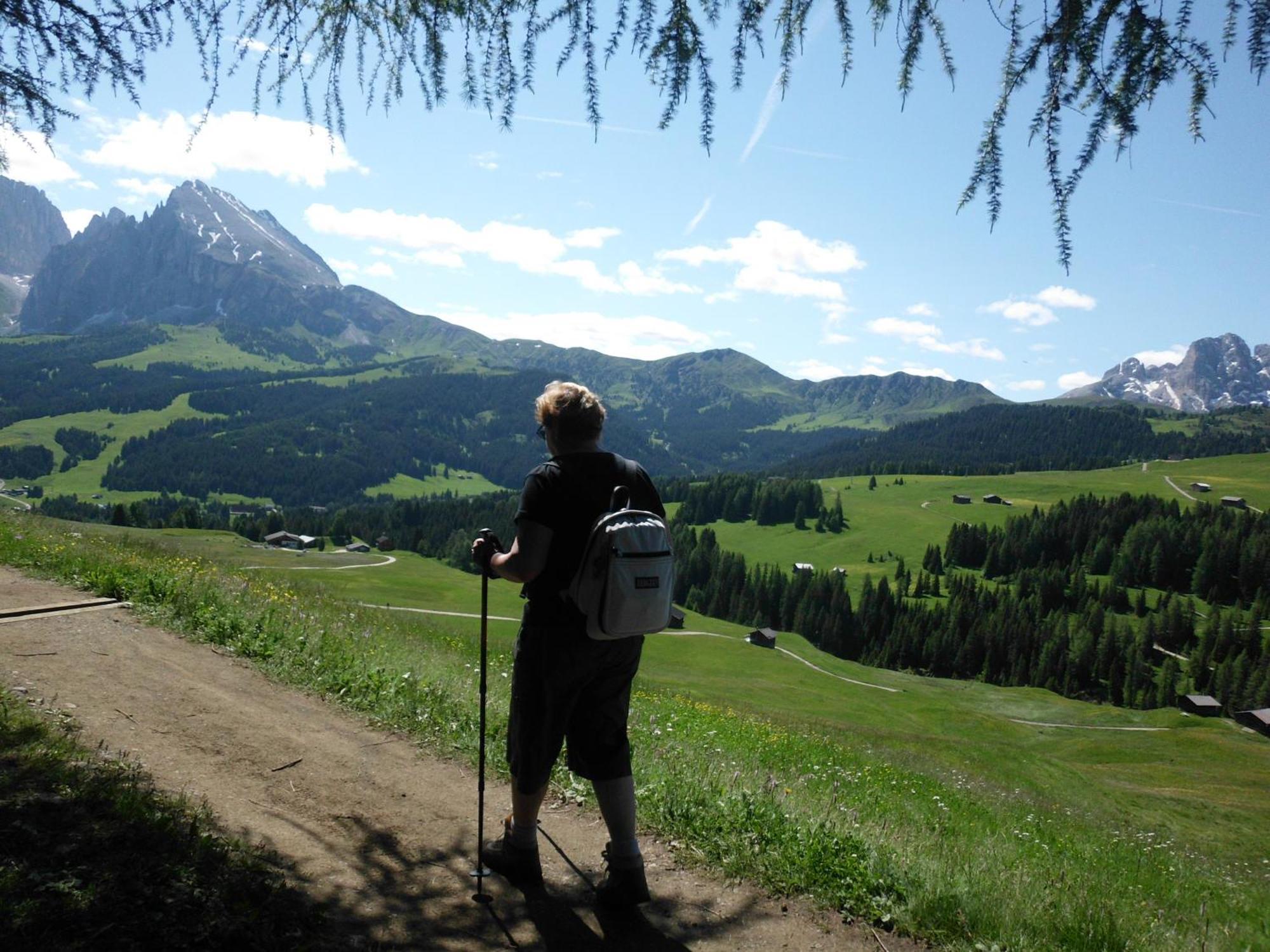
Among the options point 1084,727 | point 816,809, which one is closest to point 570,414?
point 816,809

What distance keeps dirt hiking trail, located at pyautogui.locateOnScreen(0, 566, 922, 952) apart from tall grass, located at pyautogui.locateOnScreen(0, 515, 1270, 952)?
328 millimetres

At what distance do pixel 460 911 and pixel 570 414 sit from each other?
295cm

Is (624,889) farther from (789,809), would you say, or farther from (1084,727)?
(1084,727)

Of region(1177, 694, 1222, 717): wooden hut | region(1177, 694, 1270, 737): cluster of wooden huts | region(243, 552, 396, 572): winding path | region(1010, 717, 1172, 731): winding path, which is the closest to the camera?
region(243, 552, 396, 572): winding path

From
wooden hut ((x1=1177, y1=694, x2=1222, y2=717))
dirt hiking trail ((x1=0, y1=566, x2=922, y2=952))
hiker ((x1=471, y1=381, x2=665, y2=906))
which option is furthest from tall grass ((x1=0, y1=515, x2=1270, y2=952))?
wooden hut ((x1=1177, y1=694, x2=1222, y2=717))

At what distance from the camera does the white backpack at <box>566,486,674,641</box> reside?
442cm

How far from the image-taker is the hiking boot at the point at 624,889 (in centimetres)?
476

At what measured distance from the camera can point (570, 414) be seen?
195 inches

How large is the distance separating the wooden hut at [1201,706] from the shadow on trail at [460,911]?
109482 millimetres

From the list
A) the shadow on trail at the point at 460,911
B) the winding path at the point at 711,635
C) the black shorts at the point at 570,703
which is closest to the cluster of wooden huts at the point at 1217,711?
the winding path at the point at 711,635

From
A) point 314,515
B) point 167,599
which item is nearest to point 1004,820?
point 167,599

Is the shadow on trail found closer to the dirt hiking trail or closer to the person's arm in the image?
the dirt hiking trail

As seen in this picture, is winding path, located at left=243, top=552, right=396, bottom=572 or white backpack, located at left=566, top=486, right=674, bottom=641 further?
winding path, located at left=243, top=552, right=396, bottom=572

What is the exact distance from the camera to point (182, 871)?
4.17 metres
